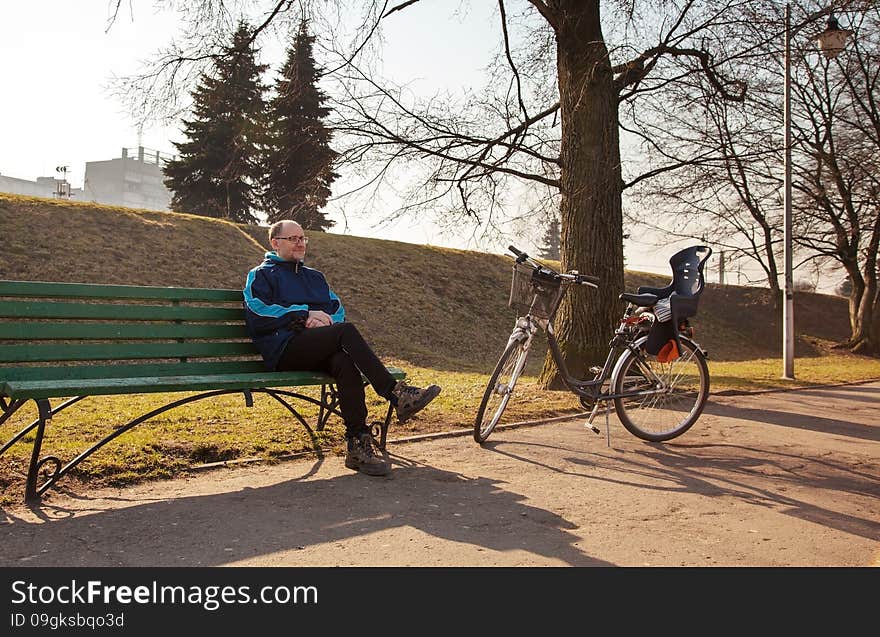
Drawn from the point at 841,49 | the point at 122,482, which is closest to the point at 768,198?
the point at 841,49

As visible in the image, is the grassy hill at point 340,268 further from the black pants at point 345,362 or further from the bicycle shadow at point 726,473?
the black pants at point 345,362

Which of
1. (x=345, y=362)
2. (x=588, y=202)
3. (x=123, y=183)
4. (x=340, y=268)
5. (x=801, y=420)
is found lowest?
(x=801, y=420)

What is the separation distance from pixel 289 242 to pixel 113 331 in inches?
51.0

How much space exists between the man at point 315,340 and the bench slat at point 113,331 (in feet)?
0.94

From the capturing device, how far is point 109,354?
504 centimetres

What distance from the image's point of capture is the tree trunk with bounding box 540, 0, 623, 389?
874 centimetres

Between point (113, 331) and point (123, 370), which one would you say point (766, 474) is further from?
point (113, 331)

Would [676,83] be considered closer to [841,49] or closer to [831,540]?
[841,49]

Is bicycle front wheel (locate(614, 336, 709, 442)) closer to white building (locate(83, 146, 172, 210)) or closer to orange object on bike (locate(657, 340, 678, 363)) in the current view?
orange object on bike (locate(657, 340, 678, 363))

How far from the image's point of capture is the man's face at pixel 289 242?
220 inches

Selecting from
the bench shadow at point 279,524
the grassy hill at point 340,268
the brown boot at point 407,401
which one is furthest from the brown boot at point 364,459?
the grassy hill at point 340,268

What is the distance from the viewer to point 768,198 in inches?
878

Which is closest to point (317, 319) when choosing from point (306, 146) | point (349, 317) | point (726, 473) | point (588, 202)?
point (726, 473)
